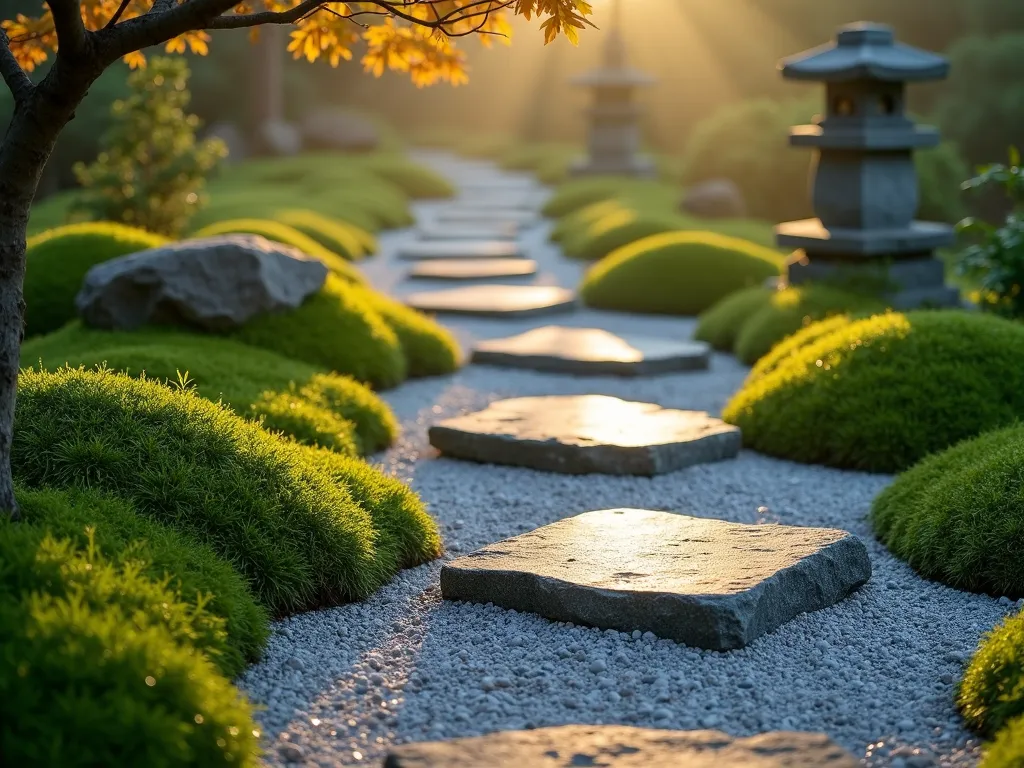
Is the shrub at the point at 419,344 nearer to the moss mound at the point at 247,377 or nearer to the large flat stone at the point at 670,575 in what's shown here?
the moss mound at the point at 247,377

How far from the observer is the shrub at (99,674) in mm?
2607

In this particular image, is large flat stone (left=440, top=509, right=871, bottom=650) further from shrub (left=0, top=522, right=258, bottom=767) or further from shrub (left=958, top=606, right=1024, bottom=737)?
shrub (left=0, top=522, right=258, bottom=767)

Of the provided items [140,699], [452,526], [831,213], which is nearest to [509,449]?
[452,526]

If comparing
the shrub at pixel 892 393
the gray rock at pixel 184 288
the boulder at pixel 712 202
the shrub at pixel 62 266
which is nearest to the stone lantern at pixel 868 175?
the shrub at pixel 892 393

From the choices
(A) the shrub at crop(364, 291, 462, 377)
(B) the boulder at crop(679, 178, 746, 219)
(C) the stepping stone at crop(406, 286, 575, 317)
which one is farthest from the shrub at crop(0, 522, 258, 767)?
(B) the boulder at crop(679, 178, 746, 219)

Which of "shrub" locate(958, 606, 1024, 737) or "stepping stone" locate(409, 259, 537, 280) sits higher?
"stepping stone" locate(409, 259, 537, 280)

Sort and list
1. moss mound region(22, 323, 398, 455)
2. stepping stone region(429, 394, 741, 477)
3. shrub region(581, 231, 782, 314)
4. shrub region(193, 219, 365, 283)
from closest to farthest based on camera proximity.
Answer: moss mound region(22, 323, 398, 455) < stepping stone region(429, 394, 741, 477) < shrub region(193, 219, 365, 283) < shrub region(581, 231, 782, 314)

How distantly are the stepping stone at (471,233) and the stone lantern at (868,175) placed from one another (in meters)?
7.11

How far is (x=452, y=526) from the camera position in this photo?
523 cm

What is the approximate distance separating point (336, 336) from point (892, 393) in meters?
3.36

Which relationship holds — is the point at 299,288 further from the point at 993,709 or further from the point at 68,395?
the point at 993,709

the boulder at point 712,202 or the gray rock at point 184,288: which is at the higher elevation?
the boulder at point 712,202

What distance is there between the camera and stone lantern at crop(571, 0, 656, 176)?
2227 cm

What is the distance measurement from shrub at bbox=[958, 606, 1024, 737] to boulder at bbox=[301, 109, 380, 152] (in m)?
27.4
